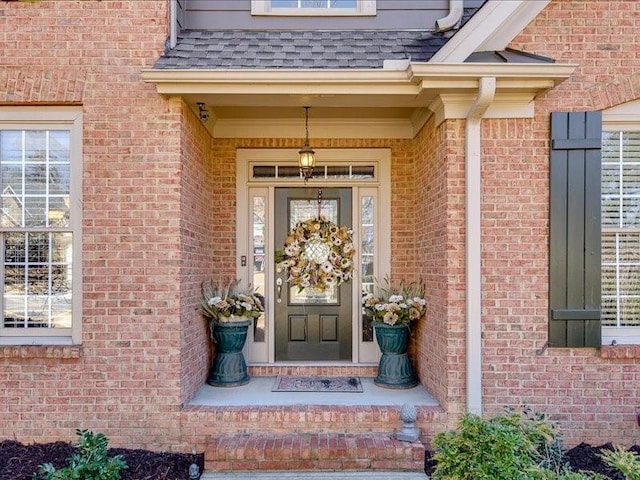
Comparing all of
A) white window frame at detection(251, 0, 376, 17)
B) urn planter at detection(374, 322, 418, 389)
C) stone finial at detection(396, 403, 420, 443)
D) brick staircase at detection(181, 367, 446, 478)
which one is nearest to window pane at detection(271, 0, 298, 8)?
white window frame at detection(251, 0, 376, 17)

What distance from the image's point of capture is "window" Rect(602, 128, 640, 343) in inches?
163

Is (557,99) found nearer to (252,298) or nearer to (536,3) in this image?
(536,3)

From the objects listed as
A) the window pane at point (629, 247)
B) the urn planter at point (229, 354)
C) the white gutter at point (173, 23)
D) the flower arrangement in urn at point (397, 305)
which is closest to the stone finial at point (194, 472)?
the urn planter at point (229, 354)

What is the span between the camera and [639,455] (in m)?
3.76

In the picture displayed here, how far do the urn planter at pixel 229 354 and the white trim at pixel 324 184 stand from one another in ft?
1.67

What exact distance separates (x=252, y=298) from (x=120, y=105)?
215 cm

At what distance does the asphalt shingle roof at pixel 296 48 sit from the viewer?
397 cm

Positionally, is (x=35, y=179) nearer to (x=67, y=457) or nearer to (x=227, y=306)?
(x=227, y=306)

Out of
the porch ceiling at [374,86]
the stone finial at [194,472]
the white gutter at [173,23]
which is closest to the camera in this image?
the stone finial at [194,472]

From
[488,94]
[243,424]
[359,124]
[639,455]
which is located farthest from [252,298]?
[639,455]

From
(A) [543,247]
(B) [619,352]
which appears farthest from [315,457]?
(B) [619,352]

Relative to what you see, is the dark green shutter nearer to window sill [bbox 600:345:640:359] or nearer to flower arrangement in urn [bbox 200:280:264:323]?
window sill [bbox 600:345:640:359]

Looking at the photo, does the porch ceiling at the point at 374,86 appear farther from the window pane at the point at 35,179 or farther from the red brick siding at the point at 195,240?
the window pane at the point at 35,179

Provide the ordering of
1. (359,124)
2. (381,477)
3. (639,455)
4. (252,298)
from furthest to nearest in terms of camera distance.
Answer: (359,124), (252,298), (639,455), (381,477)
